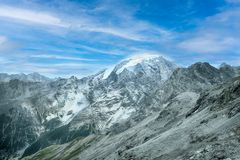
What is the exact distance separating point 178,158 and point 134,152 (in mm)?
21516

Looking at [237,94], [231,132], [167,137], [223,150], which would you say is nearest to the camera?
[223,150]

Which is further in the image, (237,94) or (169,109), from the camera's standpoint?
(169,109)

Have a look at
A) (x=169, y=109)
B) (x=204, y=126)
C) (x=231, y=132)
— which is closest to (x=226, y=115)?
(x=204, y=126)

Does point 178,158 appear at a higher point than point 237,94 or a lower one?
lower

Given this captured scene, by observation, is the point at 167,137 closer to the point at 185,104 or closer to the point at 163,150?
the point at 163,150

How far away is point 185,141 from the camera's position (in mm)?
69438

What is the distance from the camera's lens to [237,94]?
85.6m

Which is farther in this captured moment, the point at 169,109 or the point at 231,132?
the point at 169,109

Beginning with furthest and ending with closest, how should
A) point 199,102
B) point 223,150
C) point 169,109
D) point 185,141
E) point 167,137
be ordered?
point 169,109 < point 199,102 < point 167,137 < point 185,141 < point 223,150

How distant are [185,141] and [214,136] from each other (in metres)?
9.04

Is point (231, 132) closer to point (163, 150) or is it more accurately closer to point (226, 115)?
point (226, 115)

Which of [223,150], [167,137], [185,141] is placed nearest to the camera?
[223,150]

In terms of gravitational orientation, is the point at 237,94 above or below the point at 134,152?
above

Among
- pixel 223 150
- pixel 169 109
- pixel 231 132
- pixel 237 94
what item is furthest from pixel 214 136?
pixel 169 109
